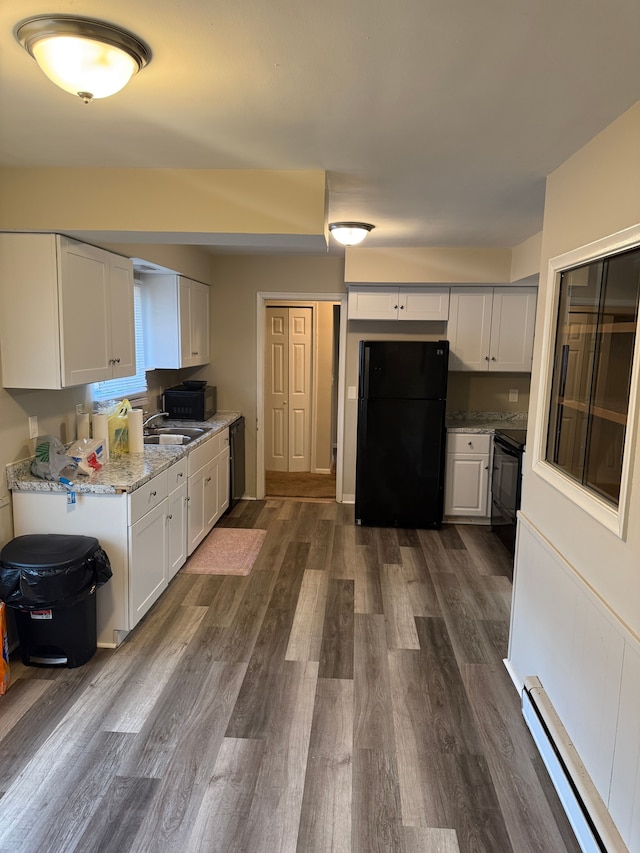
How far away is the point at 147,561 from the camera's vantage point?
3.04m

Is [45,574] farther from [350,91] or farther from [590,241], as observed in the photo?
[590,241]

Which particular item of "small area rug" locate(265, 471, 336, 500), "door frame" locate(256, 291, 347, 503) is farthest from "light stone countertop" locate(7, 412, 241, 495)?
"small area rug" locate(265, 471, 336, 500)

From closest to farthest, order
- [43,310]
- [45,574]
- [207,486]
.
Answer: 1. [45,574]
2. [43,310]
3. [207,486]

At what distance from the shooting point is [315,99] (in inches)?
65.7

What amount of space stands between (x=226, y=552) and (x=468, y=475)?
2.21 meters

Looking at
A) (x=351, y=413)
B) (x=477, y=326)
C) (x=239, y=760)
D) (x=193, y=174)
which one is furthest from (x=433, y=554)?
(x=193, y=174)

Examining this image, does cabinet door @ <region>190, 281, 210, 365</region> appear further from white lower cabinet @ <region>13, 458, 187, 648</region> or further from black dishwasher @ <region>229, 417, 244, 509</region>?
white lower cabinet @ <region>13, 458, 187, 648</region>

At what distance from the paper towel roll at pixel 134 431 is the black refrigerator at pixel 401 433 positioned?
188cm

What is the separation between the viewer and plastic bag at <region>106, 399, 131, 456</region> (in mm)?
3426

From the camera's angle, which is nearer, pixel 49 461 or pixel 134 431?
pixel 49 461

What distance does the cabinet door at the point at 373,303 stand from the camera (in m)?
4.80

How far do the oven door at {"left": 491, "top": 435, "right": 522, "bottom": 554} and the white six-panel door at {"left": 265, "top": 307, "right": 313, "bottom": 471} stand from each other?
8.45 feet

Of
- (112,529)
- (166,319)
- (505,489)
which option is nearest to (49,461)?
(112,529)

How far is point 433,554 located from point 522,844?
249 centimetres
